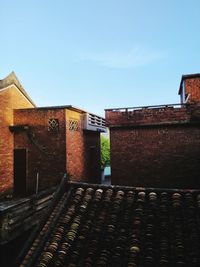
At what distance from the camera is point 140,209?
433cm

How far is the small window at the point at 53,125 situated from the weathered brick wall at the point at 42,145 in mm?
146

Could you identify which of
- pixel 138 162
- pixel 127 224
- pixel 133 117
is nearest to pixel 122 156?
pixel 138 162

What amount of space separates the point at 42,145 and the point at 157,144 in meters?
5.52

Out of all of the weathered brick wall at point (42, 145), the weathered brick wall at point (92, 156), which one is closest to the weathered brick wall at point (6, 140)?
the weathered brick wall at point (42, 145)

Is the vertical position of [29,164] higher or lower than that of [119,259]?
higher

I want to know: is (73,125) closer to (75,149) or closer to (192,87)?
(75,149)

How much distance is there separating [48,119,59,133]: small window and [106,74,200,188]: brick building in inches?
99.2

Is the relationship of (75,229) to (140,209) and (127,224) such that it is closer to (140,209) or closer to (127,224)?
(127,224)

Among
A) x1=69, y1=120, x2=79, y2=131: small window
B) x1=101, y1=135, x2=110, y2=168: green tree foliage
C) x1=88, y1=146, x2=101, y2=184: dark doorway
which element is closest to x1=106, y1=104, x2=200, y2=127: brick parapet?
x1=69, y1=120, x2=79, y2=131: small window

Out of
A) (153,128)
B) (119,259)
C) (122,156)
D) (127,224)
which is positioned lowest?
(119,259)

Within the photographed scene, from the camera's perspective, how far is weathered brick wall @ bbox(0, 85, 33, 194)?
10.8 metres

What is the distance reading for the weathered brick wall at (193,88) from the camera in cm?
1074

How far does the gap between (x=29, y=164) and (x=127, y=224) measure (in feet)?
27.2

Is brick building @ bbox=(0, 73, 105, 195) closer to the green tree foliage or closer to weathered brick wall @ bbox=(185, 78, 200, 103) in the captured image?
weathered brick wall @ bbox=(185, 78, 200, 103)
